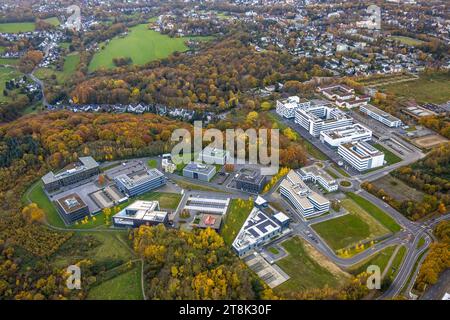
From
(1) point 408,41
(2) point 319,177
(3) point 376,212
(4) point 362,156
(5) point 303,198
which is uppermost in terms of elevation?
(5) point 303,198

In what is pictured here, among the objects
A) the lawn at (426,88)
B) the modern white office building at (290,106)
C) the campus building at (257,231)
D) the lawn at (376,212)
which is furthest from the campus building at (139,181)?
the lawn at (426,88)

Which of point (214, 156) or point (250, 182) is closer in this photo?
point (250, 182)

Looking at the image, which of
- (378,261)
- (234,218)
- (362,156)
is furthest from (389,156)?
(234,218)

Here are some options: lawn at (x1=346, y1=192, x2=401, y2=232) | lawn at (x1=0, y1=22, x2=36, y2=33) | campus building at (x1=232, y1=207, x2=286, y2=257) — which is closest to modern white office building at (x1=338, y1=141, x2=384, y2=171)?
lawn at (x1=346, y1=192, x2=401, y2=232)

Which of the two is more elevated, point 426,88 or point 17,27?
point 17,27

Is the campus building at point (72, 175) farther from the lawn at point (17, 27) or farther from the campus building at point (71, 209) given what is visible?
the lawn at point (17, 27)

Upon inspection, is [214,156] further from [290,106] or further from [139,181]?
[290,106]

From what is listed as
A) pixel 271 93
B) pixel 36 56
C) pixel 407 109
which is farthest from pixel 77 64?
pixel 407 109
